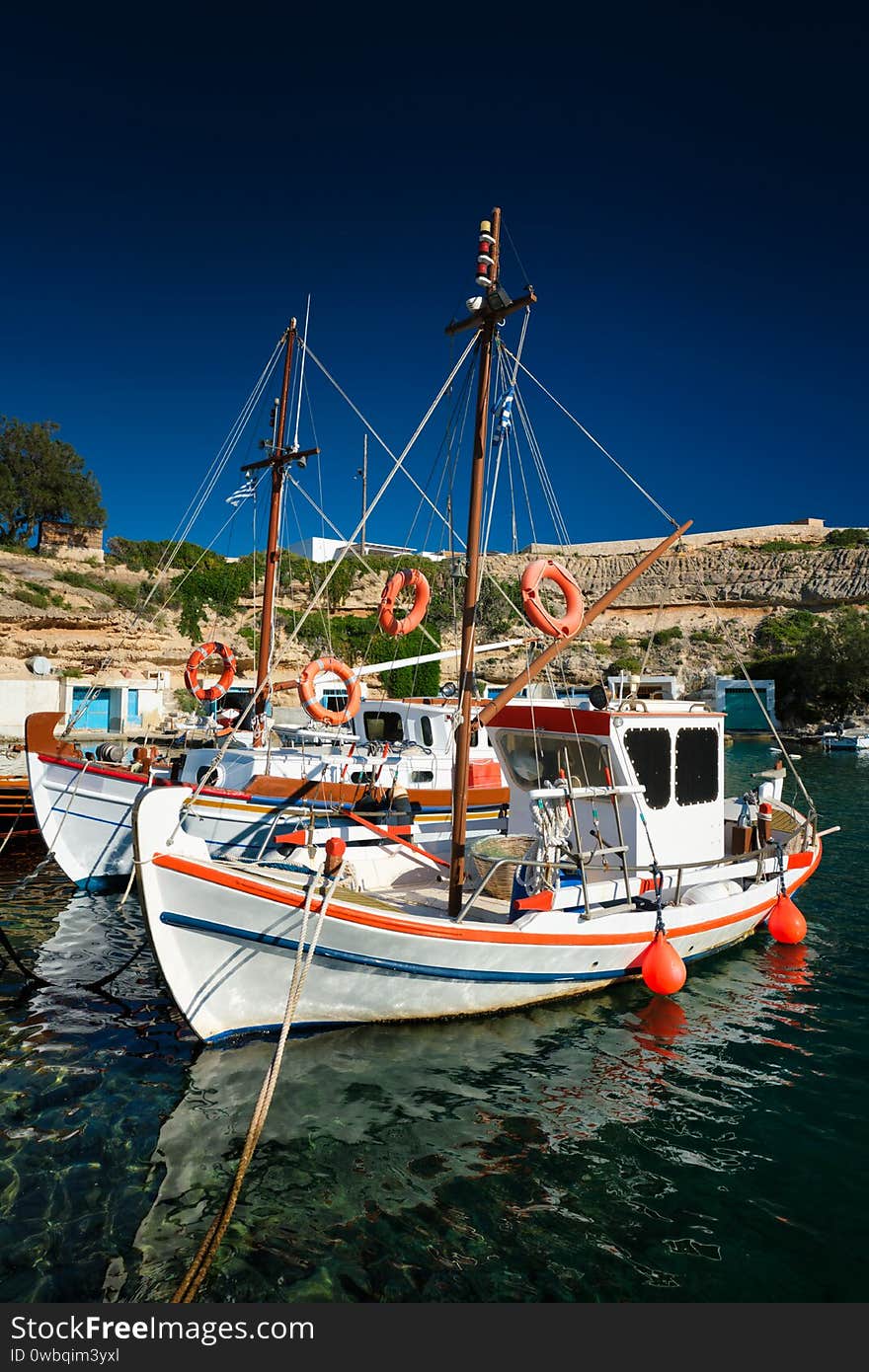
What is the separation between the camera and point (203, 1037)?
738 centimetres

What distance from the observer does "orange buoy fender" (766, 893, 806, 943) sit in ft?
34.8

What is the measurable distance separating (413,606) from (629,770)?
4.44 m

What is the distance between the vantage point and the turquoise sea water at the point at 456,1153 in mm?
4680

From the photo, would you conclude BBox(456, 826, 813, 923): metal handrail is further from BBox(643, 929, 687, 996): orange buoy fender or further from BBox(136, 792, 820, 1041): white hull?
BBox(643, 929, 687, 996): orange buoy fender

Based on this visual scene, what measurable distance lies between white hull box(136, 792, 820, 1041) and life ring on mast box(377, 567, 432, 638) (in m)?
4.68

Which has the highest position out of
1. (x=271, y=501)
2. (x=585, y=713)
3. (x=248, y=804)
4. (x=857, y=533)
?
(x=857, y=533)

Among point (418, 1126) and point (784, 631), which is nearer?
point (418, 1126)

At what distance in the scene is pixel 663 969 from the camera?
8469 mm

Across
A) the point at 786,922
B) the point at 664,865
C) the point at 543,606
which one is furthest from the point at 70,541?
the point at 786,922

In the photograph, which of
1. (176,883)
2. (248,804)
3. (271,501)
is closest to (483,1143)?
(176,883)

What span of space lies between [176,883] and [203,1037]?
176 centimetres

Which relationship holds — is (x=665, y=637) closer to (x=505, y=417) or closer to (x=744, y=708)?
(x=744, y=708)

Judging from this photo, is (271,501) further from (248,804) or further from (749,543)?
(749,543)

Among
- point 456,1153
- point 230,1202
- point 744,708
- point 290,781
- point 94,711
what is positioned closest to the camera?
point 230,1202
